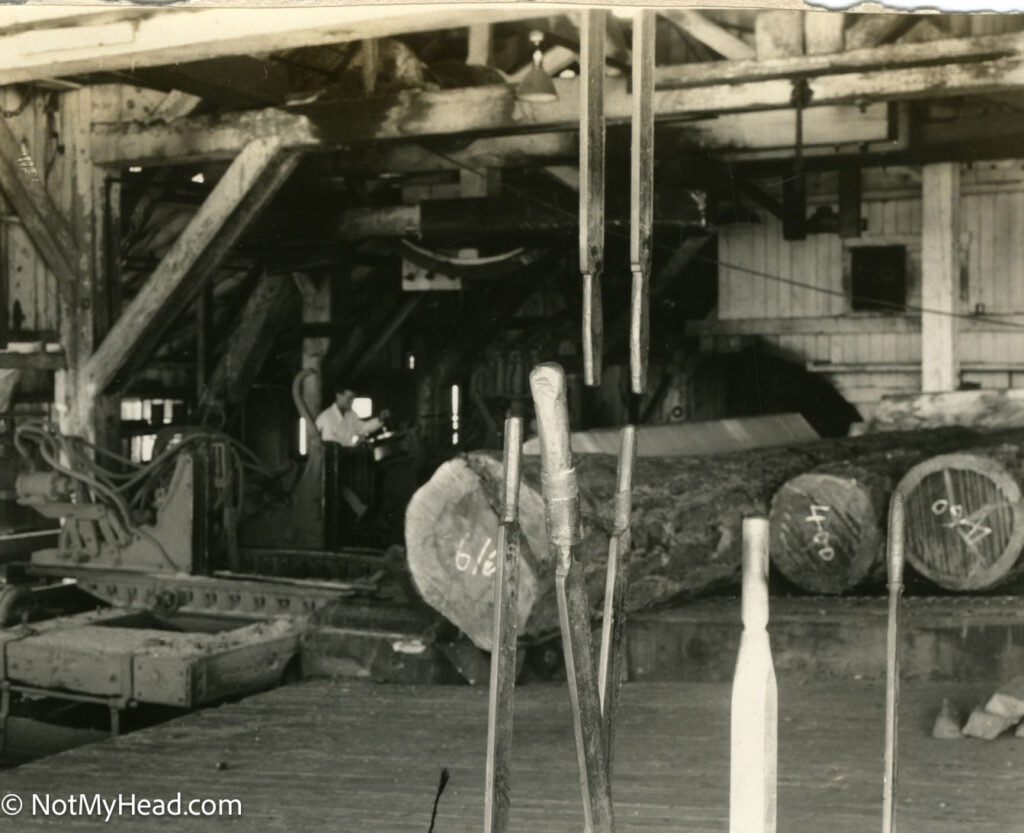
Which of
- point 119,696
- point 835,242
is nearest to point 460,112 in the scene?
point 119,696

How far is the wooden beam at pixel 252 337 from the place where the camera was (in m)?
12.1

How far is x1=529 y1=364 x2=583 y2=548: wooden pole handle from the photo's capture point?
90.2 inches

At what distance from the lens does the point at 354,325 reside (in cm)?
1222

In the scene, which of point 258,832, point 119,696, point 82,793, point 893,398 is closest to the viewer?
point 258,832

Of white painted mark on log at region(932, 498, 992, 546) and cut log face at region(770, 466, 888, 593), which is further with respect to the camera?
cut log face at region(770, 466, 888, 593)

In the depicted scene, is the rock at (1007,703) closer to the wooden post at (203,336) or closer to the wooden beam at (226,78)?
the wooden beam at (226,78)

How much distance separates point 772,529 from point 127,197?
18.3ft

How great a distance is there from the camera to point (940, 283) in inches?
402

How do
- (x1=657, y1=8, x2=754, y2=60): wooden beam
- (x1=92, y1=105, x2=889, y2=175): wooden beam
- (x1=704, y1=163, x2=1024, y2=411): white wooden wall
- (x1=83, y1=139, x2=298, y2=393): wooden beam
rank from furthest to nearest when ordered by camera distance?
(x1=704, y1=163, x2=1024, y2=411): white wooden wall < (x1=92, y1=105, x2=889, y2=175): wooden beam < (x1=83, y1=139, x2=298, y2=393): wooden beam < (x1=657, y1=8, x2=754, y2=60): wooden beam

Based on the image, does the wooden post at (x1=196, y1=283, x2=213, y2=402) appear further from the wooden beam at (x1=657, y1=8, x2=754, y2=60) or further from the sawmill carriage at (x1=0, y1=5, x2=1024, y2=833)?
the wooden beam at (x1=657, y1=8, x2=754, y2=60)

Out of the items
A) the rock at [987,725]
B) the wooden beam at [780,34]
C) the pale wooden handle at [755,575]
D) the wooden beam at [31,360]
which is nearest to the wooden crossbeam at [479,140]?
the wooden beam at [31,360]

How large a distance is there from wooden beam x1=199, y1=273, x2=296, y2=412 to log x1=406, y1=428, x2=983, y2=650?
599 centimetres

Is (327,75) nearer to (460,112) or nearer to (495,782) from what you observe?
(460,112)

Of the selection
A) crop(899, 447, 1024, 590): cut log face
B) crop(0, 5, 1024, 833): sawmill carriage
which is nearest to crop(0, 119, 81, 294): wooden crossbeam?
crop(0, 5, 1024, 833): sawmill carriage
